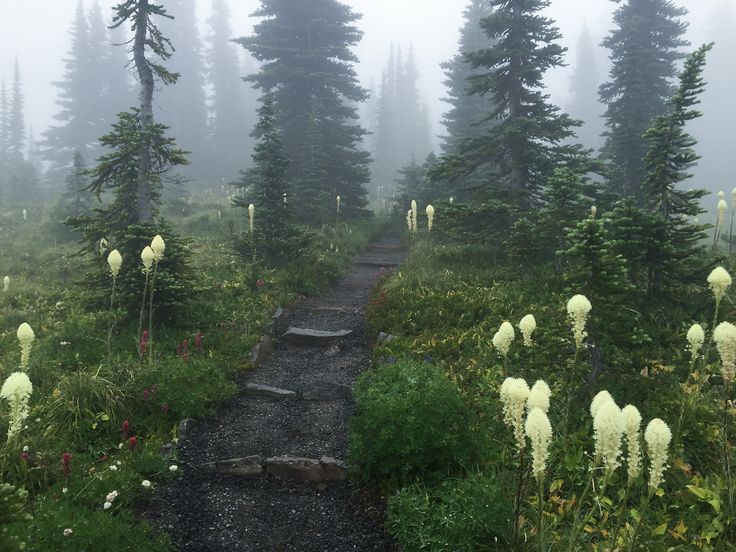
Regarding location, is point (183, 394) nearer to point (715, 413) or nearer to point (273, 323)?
point (273, 323)

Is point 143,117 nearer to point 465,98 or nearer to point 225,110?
point 465,98

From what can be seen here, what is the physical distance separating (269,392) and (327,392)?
3.10ft

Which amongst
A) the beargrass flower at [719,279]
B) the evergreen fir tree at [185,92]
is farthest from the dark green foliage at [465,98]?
the evergreen fir tree at [185,92]

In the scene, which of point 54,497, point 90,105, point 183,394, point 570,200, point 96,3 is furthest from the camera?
point 96,3

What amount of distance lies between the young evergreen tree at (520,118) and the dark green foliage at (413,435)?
8400mm

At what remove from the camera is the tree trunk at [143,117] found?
33.2ft

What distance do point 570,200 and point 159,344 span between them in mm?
8230

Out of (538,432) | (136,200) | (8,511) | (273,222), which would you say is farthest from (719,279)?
(273,222)

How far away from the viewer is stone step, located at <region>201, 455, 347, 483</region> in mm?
5484

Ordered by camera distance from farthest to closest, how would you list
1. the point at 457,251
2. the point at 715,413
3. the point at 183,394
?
the point at 457,251 → the point at 183,394 → the point at 715,413

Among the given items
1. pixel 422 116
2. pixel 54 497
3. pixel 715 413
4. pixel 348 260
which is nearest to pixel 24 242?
pixel 348 260

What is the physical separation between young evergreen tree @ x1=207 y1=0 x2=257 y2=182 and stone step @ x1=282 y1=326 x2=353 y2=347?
39126 millimetres

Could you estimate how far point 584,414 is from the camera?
5.70m

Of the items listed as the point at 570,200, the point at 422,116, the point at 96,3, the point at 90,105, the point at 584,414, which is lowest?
the point at 584,414
